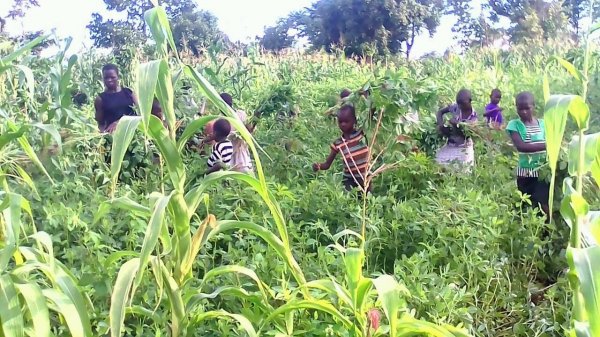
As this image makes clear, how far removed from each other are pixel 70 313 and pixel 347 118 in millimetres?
2286

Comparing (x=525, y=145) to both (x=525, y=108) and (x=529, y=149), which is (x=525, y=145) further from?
(x=525, y=108)

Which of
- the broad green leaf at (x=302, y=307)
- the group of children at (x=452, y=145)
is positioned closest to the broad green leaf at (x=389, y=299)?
the broad green leaf at (x=302, y=307)

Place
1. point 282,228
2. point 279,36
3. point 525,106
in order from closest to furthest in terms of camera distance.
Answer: point 282,228, point 525,106, point 279,36

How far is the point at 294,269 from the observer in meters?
1.54

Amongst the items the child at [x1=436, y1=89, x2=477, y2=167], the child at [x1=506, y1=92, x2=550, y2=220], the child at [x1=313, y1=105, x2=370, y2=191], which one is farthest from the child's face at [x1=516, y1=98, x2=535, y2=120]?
the child at [x1=313, y1=105, x2=370, y2=191]

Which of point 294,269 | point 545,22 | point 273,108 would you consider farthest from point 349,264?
point 545,22

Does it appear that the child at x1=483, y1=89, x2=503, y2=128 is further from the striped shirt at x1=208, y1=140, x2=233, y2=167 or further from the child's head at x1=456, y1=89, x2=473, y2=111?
the striped shirt at x1=208, y1=140, x2=233, y2=167

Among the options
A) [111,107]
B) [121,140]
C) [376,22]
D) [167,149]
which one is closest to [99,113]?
[111,107]

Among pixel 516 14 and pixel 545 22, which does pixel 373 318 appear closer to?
pixel 545 22

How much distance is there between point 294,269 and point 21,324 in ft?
2.00

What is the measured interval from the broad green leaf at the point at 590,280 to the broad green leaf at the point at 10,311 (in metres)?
1.05

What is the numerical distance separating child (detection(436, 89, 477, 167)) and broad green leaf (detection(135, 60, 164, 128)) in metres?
2.79

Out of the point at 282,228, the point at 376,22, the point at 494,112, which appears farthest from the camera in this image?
the point at 376,22

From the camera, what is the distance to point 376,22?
22266mm
